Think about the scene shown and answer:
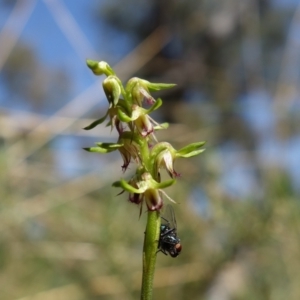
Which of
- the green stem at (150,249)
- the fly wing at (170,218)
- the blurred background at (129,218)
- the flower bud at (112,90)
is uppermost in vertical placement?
the flower bud at (112,90)

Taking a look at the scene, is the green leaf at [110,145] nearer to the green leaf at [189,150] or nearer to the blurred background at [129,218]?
the green leaf at [189,150]

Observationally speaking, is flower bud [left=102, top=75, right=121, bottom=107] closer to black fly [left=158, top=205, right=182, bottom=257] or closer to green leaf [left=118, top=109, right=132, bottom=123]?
green leaf [left=118, top=109, right=132, bottom=123]

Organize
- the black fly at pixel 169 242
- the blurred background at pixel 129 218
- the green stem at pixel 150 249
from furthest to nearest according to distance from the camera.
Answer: the blurred background at pixel 129 218, the black fly at pixel 169 242, the green stem at pixel 150 249

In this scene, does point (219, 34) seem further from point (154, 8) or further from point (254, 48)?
point (254, 48)

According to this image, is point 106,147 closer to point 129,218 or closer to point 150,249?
point 150,249

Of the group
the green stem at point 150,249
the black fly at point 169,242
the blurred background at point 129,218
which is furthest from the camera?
the blurred background at point 129,218

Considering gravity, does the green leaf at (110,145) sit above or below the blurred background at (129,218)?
above

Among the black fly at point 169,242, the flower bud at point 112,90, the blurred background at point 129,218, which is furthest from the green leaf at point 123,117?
the blurred background at point 129,218

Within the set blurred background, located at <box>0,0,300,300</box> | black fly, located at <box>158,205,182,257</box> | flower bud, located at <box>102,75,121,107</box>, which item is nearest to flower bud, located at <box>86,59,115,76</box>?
flower bud, located at <box>102,75,121,107</box>

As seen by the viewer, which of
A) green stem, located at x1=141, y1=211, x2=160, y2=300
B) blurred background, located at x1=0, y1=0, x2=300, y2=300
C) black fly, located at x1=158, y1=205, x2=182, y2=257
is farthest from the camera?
blurred background, located at x1=0, y1=0, x2=300, y2=300
